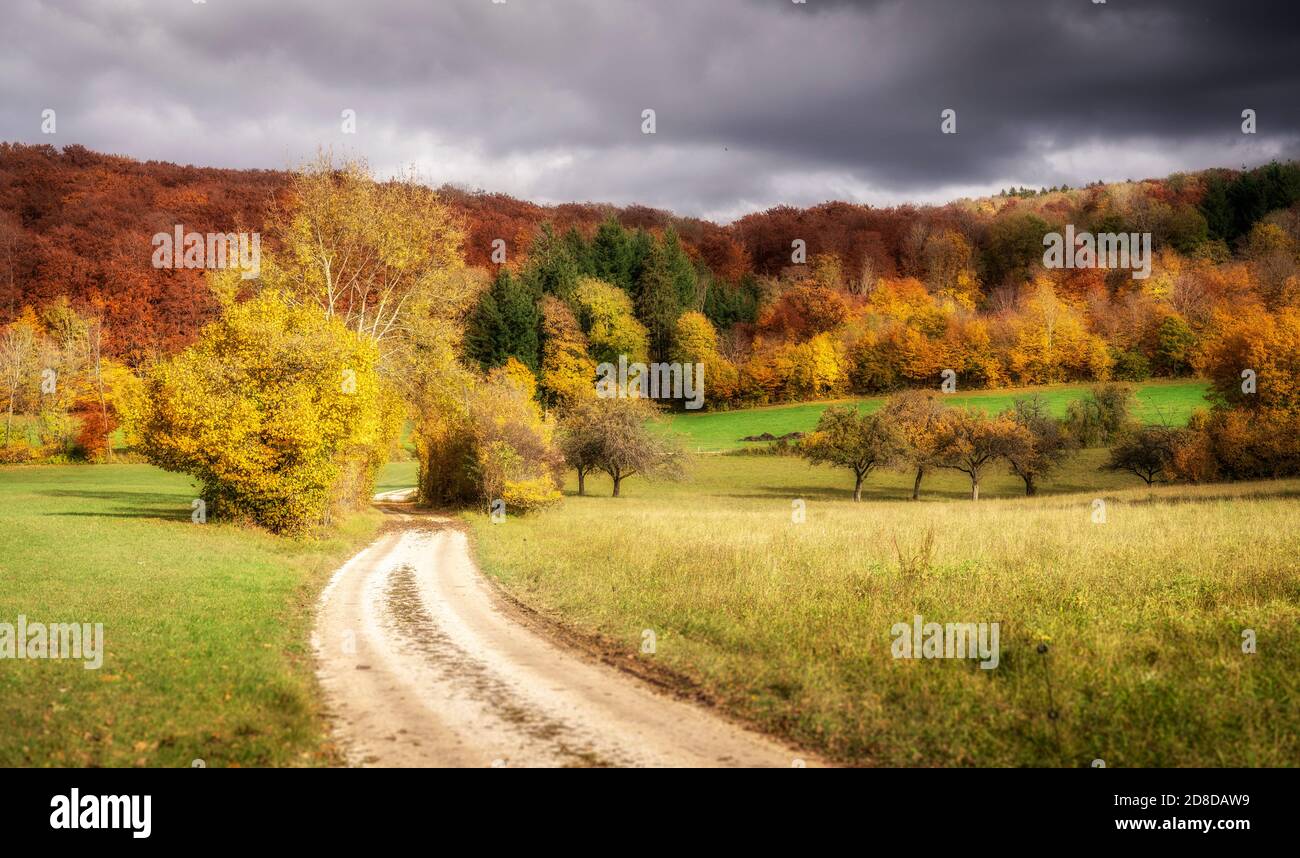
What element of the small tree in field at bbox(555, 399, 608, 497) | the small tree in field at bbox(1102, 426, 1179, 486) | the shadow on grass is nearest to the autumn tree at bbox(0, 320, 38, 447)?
the shadow on grass

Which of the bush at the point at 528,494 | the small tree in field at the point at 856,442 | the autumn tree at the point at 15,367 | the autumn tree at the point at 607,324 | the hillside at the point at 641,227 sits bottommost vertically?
the bush at the point at 528,494

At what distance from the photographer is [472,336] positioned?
8800 centimetres

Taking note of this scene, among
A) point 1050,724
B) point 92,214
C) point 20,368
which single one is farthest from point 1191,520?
point 92,214

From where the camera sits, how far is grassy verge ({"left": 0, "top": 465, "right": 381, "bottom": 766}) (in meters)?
8.41

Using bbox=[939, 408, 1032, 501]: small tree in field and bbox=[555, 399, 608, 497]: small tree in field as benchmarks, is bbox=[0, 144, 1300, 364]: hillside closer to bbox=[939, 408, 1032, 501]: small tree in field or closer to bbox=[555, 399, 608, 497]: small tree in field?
bbox=[555, 399, 608, 497]: small tree in field

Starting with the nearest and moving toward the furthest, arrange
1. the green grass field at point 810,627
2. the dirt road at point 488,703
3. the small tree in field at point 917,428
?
the dirt road at point 488,703 < the green grass field at point 810,627 < the small tree in field at point 917,428

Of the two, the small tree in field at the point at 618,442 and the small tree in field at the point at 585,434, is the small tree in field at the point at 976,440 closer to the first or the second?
the small tree in field at the point at 618,442

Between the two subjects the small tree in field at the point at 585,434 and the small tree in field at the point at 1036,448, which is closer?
the small tree in field at the point at 585,434

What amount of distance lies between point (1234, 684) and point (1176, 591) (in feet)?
16.3

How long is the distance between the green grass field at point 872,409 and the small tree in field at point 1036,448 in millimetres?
15435

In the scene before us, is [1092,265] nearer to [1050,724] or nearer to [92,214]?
[1050,724]

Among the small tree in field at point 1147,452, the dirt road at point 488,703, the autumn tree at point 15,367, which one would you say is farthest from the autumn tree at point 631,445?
the autumn tree at point 15,367

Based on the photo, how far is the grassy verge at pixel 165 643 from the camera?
8.41m

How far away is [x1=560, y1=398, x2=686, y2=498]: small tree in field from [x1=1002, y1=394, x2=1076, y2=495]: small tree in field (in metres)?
25.4
